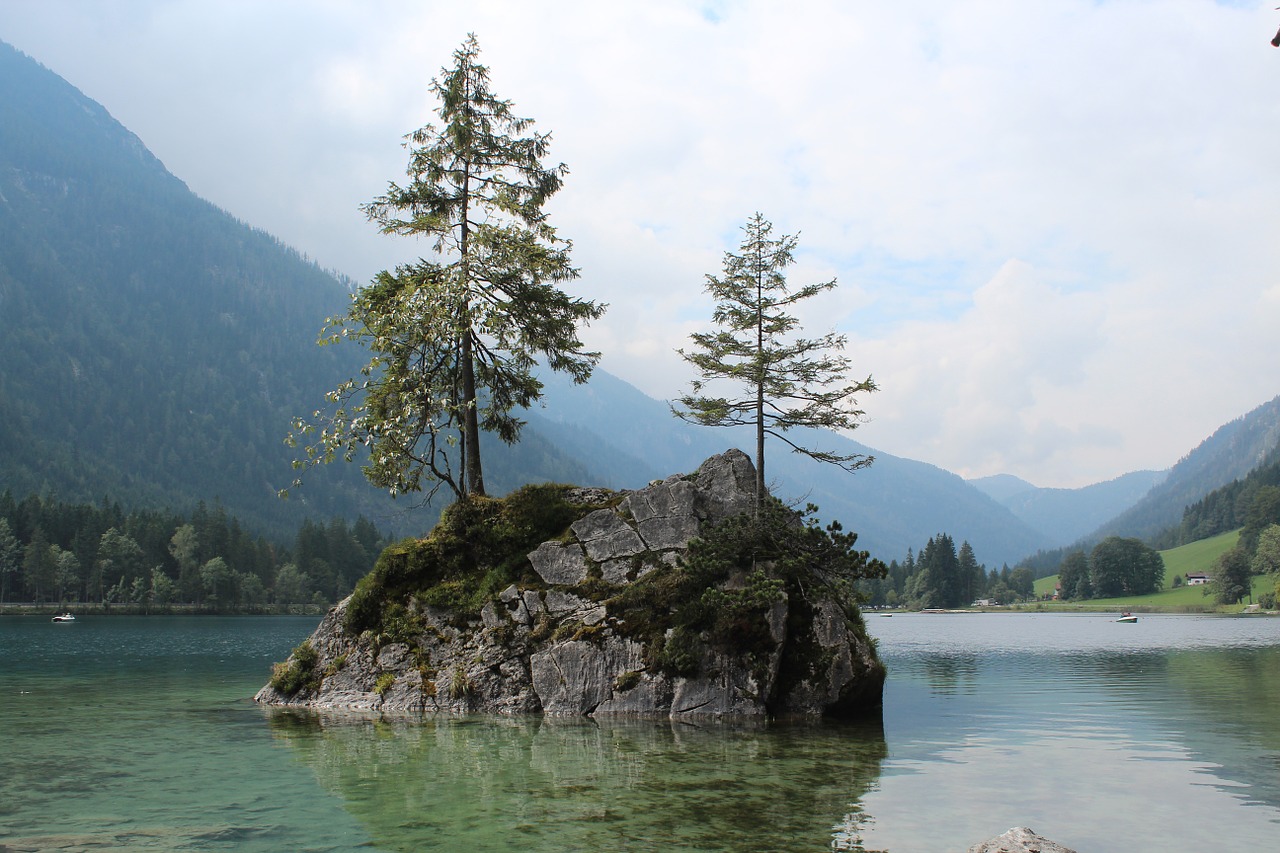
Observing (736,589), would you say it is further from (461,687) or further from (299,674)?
(299,674)

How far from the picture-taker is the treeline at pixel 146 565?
136m

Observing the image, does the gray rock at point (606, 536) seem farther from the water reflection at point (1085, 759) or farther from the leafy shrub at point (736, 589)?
the water reflection at point (1085, 759)

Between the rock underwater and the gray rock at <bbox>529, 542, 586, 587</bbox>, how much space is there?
44 millimetres

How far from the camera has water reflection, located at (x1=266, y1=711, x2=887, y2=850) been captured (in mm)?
11992

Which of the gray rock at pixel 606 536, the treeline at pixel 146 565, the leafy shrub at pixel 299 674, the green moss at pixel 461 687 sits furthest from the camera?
the treeline at pixel 146 565

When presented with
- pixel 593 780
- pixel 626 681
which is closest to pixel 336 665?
pixel 626 681

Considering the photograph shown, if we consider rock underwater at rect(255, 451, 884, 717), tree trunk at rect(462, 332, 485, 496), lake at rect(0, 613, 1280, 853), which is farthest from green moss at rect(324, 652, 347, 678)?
tree trunk at rect(462, 332, 485, 496)

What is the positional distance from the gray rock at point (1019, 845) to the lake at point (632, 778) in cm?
138

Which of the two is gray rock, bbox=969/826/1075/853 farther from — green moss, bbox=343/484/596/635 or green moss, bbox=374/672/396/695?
green moss, bbox=374/672/396/695

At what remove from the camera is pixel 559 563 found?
88.7 ft

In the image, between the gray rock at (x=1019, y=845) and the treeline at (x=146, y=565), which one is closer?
the gray rock at (x=1019, y=845)

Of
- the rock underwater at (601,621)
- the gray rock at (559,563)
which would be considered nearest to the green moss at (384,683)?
the rock underwater at (601,621)

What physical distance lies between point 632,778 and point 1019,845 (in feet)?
23.9

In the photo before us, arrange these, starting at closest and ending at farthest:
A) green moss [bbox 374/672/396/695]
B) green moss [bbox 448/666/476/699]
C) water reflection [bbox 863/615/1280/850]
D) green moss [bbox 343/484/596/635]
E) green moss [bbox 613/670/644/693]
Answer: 1. water reflection [bbox 863/615/1280/850]
2. green moss [bbox 613/670/644/693]
3. green moss [bbox 448/666/476/699]
4. green moss [bbox 374/672/396/695]
5. green moss [bbox 343/484/596/635]
